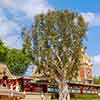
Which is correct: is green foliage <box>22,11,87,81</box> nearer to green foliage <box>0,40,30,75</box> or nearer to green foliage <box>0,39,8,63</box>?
green foliage <box>0,39,8,63</box>

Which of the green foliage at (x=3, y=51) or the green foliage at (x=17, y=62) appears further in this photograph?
the green foliage at (x=17, y=62)

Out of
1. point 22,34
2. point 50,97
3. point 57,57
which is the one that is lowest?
point 50,97

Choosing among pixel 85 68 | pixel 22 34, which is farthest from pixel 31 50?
pixel 85 68

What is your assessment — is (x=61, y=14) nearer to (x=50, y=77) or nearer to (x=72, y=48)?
(x=72, y=48)

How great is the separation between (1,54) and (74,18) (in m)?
22.9

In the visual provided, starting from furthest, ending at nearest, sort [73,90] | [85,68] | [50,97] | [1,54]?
[85,68], [1,54], [73,90], [50,97]

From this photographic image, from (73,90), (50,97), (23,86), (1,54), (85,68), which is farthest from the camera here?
(85,68)

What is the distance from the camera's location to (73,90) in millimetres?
70938

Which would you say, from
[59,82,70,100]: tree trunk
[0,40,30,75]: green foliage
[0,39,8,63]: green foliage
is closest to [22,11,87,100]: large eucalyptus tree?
[59,82,70,100]: tree trunk

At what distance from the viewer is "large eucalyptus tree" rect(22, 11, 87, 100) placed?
62938 mm

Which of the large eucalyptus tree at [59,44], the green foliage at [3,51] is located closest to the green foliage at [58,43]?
the large eucalyptus tree at [59,44]

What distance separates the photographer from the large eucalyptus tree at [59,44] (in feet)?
206

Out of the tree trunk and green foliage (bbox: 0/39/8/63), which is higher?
green foliage (bbox: 0/39/8/63)

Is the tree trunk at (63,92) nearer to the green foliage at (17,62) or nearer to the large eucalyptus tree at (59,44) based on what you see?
the large eucalyptus tree at (59,44)
